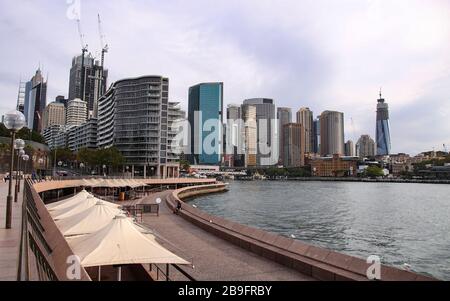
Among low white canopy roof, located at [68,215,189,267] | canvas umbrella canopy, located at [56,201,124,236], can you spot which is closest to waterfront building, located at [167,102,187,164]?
canvas umbrella canopy, located at [56,201,124,236]

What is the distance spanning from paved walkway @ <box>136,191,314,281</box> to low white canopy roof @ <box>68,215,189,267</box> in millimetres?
2861

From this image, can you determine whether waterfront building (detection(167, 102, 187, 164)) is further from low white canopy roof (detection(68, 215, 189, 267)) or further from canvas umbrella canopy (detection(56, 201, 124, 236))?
low white canopy roof (detection(68, 215, 189, 267))

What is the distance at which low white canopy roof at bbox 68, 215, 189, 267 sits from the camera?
10305 mm

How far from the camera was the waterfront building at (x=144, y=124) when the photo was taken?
16725cm

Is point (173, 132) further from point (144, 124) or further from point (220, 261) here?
point (220, 261)

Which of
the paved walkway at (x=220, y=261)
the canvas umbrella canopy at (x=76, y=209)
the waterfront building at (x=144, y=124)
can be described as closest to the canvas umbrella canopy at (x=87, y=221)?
the canvas umbrella canopy at (x=76, y=209)

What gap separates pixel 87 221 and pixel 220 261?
575 centimetres

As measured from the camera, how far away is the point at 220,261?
15844 millimetres

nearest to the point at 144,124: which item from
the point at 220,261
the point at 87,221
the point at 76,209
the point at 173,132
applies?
the point at 173,132

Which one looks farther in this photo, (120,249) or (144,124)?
(144,124)

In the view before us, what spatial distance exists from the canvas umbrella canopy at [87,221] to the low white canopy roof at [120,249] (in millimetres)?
3197

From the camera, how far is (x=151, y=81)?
166250 mm
